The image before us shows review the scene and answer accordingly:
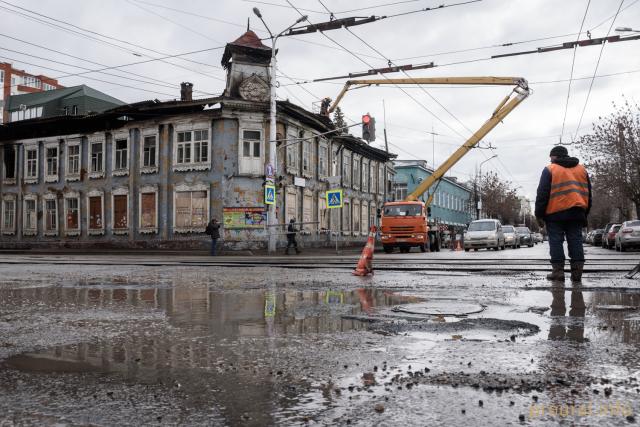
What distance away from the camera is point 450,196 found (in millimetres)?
78438

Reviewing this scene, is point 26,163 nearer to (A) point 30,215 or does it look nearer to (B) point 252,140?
(A) point 30,215

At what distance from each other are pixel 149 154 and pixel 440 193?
148 ft

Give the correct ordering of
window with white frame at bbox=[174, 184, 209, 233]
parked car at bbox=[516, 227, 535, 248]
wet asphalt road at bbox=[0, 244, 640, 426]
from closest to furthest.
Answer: wet asphalt road at bbox=[0, 244, 640, 426]
window with white frame at bbox=[174, 184, 209, 233]
parked car at bbox=[516, 227, 535, 248]

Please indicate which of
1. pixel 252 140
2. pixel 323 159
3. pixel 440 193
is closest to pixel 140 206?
pixel 252 140

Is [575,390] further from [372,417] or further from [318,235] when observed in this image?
[318,235]

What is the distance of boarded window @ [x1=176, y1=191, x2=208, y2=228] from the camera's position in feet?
108

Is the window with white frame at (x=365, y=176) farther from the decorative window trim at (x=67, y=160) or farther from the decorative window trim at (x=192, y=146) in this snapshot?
the decorative window trim at (x=67, y=160)

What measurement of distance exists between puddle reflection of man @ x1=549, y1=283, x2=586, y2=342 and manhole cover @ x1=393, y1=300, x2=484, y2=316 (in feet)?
2.33

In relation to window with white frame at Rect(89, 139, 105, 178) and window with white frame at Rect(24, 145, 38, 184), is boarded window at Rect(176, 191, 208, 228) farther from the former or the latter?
Answer: window with white frame at Rect(24, 145, 38, 184)

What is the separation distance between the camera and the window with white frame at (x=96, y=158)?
36.8 metres

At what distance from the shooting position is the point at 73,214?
37.9 metres

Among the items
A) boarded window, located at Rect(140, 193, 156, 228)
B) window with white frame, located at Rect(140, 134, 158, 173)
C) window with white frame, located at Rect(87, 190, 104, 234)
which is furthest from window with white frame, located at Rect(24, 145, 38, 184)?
boarded window, located at Rect(140, 193, 156, 228)

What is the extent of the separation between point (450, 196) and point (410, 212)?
49.2m

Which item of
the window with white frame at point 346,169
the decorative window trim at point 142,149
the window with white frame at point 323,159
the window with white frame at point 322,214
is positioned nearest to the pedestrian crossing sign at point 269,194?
the decorative window trim at point 142,149
